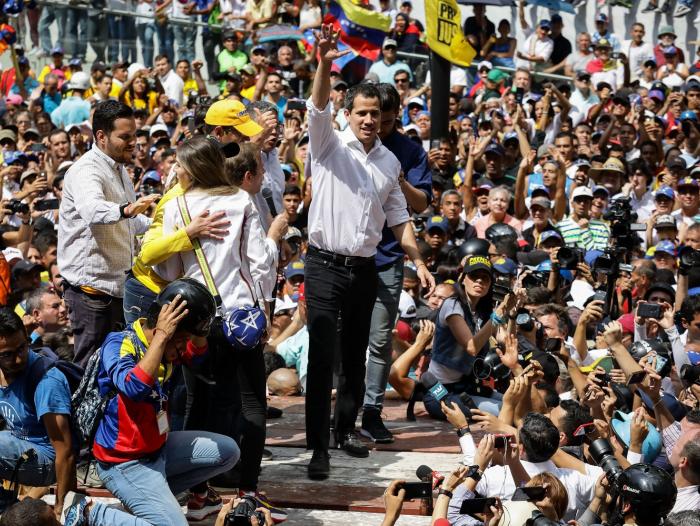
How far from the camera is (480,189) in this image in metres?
11.9

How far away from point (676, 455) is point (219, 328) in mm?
2504

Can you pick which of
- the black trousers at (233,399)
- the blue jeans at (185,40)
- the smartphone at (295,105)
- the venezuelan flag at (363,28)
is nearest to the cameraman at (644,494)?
the black trousers at (233,399)

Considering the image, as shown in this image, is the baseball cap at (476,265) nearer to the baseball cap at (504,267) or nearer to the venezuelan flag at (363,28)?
the baseball cap at (504,267)

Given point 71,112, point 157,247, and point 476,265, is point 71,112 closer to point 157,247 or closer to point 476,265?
point 476,265

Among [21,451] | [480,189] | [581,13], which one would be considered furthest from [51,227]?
[581,13]

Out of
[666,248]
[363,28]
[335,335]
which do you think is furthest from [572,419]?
[363,28]

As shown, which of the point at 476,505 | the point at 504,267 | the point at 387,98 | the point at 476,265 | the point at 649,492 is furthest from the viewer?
the point at 504,267

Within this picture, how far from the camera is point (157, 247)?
A: 5500mm

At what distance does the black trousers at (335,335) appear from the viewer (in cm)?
612

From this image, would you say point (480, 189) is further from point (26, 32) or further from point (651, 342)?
point (26, 32)

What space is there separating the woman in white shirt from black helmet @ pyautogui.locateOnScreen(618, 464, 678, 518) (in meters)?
1.73

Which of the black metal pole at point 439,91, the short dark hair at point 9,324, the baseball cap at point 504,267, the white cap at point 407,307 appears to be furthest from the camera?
the black metal pole at point 439,91

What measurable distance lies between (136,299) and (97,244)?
0.75 metres

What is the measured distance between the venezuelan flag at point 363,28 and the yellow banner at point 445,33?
146 inches
